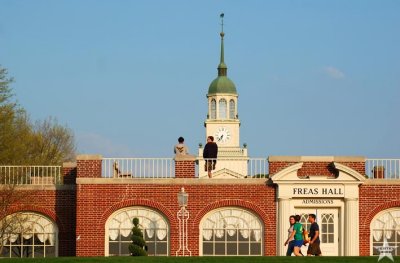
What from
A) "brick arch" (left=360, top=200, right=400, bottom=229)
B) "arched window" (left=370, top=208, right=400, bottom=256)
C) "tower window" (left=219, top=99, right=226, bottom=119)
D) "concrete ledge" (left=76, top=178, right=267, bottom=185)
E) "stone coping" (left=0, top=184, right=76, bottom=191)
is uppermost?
"tower window" (left=219, top=99, right=226, bottom=119)

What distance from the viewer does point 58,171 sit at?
181 ft

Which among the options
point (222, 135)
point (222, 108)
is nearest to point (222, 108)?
point (222, 108)

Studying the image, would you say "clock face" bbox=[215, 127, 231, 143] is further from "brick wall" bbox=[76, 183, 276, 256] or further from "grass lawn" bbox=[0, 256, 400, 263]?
"grass lawn" bbox=[0, 256, 400, 263]

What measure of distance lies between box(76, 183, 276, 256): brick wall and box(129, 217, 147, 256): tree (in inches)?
71.0

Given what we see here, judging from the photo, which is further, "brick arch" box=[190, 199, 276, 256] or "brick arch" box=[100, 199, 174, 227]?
"brick arch" box=[190, 199, 276, 256]

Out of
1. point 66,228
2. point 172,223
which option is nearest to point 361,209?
point 172,223

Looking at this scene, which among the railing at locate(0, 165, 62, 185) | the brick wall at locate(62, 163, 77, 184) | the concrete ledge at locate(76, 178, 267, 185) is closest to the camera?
the concrete ledge at locate(76, 178, 267, 185)

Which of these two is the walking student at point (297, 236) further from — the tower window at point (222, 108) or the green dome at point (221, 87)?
the tower window at point (222, 108)

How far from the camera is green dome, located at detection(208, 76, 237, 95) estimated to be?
132m

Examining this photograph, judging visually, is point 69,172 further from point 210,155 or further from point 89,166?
point 210,155

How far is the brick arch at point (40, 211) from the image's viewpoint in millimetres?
52219

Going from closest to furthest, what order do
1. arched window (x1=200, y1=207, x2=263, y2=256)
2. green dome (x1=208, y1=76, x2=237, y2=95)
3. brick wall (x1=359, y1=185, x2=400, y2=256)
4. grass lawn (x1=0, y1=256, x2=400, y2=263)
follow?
grass lawn (x1=0, y1=256, x2=400, y2=263) → brick wall (x1=359, y1=185, x2=400, y2=256) → arched window (x1=200, y1=207, x2=263, y2=256) → green dome (x1=208, y1=76, x2=237, y2=95)

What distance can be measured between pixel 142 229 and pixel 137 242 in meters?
3.29

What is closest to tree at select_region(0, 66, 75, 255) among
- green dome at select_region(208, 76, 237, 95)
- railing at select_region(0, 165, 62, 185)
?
railing at select_region(0, 165, 62, 185)
